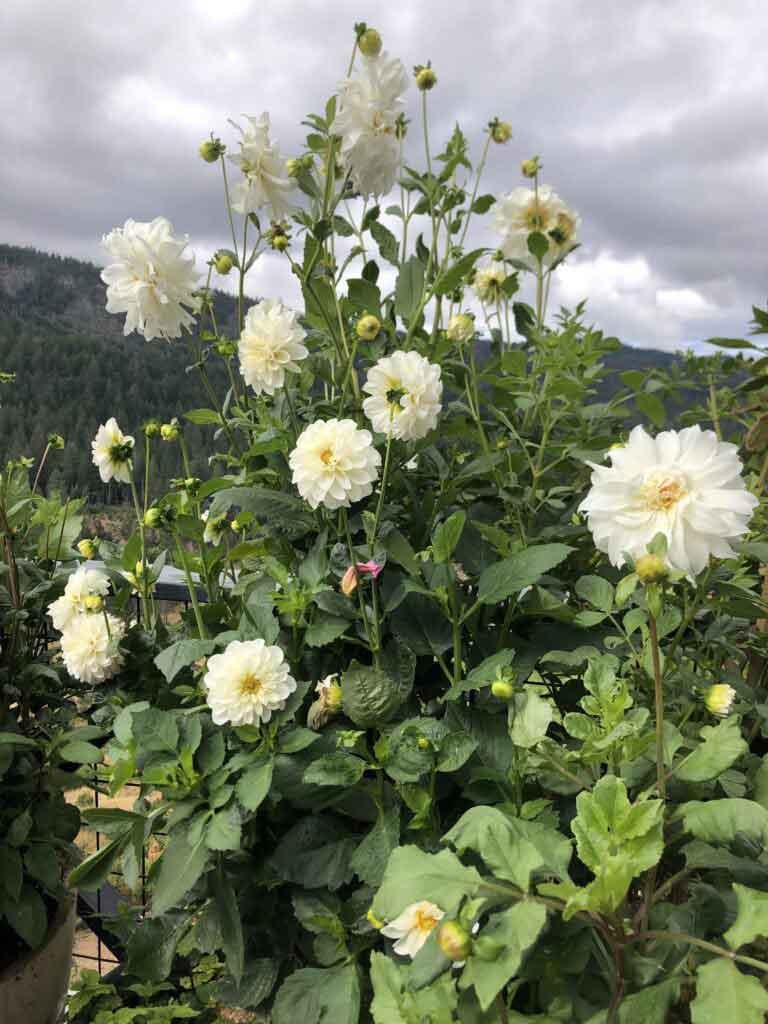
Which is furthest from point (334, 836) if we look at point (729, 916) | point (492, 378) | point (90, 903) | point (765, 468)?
point (90, 903)

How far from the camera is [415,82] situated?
3.17ft

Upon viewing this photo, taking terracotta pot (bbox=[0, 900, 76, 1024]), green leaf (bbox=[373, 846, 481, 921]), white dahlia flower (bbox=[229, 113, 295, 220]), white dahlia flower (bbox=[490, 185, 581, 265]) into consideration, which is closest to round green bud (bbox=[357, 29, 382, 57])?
white dahlia flower (bbox=[229, 113, 295, 220])

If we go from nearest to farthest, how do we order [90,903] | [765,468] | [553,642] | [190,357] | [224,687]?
[224,687], [553,642], [765,468], [190,357], [90,903]

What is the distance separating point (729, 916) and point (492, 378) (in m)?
0.66

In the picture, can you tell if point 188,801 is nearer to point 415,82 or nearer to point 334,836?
point 334,836

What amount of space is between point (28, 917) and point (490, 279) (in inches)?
49.0

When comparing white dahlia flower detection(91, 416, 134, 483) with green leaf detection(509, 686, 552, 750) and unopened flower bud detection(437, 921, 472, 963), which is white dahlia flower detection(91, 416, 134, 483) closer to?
green leaf detection(509, 686, 552, 750)

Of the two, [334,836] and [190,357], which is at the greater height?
[190,357]

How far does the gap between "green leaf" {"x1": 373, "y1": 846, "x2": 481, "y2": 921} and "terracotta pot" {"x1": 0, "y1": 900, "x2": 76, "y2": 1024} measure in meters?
1.05

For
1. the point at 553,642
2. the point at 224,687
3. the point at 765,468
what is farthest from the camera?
the point at 765,468

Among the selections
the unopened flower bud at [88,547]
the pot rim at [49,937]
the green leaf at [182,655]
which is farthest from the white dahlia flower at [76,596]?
the pot rim at [49,937]

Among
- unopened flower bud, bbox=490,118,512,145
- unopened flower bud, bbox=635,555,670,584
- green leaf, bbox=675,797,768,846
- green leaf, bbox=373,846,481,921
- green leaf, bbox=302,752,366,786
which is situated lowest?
green leaf, bbox=302,752,366,786

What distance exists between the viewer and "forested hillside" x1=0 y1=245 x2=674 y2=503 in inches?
50.5

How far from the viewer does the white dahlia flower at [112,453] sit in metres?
1.13
